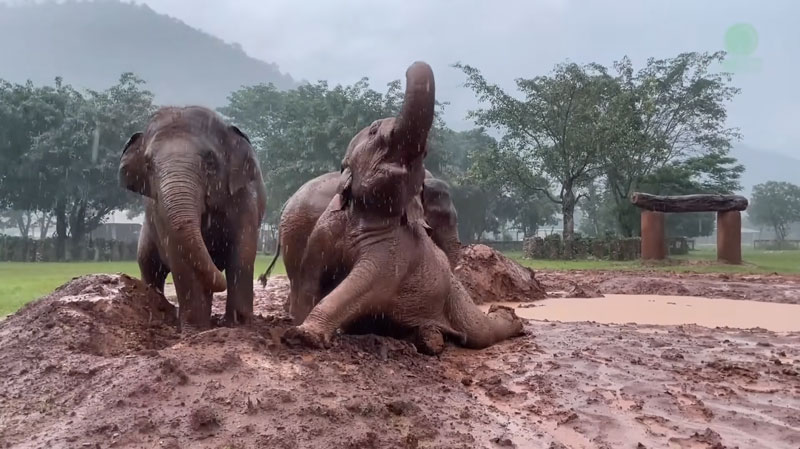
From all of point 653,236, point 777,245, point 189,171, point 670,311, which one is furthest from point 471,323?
point 777,245

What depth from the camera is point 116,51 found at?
12912cm

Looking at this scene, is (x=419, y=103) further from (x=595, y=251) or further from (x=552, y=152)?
(x=552, y=152)

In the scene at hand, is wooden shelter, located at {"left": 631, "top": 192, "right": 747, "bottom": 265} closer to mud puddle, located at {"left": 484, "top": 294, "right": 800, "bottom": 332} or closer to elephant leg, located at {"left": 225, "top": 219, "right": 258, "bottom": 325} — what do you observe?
mud puddle, located at {"left": 484, "top": 294, "right": 800, "bottom": 332}

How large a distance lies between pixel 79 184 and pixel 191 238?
28.0m

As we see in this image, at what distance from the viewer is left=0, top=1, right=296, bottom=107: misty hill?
406 ft

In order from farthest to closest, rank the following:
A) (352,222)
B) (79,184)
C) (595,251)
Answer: (79,184) → (595,251) → (352,222)

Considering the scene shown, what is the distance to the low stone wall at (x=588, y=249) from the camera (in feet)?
89.6

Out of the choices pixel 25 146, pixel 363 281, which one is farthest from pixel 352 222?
pixel 25 146

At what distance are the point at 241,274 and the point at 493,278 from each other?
242 inches

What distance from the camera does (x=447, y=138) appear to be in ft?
152

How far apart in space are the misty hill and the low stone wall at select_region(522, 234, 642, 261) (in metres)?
92.4

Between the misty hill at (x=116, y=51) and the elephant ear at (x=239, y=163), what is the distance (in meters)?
112

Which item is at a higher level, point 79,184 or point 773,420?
point 79,184

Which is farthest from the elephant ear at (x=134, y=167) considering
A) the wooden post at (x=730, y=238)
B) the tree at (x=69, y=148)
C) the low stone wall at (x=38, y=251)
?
the low stone wall at (x=38, y=251)
